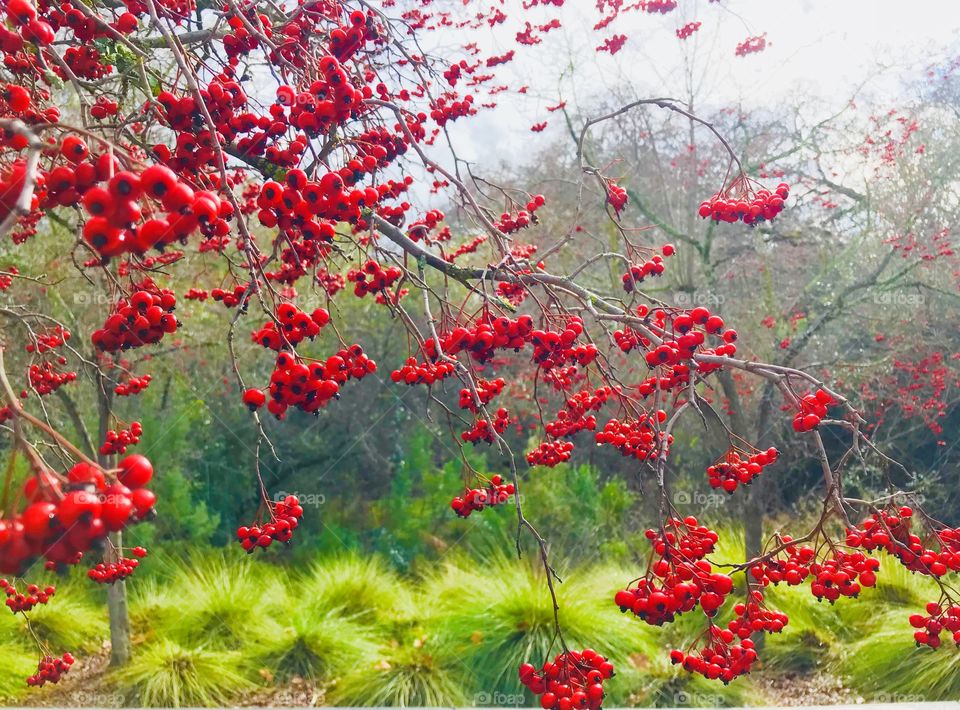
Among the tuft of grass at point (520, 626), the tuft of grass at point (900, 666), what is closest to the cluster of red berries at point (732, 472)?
the tuft of grass at point (520, 626)

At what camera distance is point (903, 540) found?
1.98 meters

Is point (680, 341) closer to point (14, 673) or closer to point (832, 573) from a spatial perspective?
point (832, 573)

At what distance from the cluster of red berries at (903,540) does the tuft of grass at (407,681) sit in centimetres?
359

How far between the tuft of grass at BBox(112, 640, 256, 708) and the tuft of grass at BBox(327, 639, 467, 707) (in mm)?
748

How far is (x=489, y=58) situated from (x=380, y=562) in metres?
4.48

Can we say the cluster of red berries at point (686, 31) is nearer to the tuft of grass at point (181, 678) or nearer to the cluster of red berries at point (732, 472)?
the cluster of red berries at point (732, 472)

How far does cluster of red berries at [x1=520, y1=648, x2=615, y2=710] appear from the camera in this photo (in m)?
1.57

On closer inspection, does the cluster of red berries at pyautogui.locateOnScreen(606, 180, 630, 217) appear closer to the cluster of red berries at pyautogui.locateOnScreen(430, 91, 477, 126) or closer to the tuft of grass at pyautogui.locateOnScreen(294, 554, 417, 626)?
the cluster of red berries at pyautogui.locateOnScreen(430, 91, 477, 126)

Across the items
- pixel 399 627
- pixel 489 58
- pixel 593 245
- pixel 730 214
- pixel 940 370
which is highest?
pixel 593 245

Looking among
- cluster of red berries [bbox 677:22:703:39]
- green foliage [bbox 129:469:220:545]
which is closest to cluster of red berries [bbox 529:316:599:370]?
cluster of red berries [bbox 677:22:703:39]

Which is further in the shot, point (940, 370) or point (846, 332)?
point (846, 332)

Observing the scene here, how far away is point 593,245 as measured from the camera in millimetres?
8320

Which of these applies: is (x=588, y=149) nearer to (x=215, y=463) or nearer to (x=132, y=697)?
(x=215, y=463)

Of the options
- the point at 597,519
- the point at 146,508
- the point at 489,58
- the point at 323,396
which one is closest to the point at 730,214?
the point at 323,396
